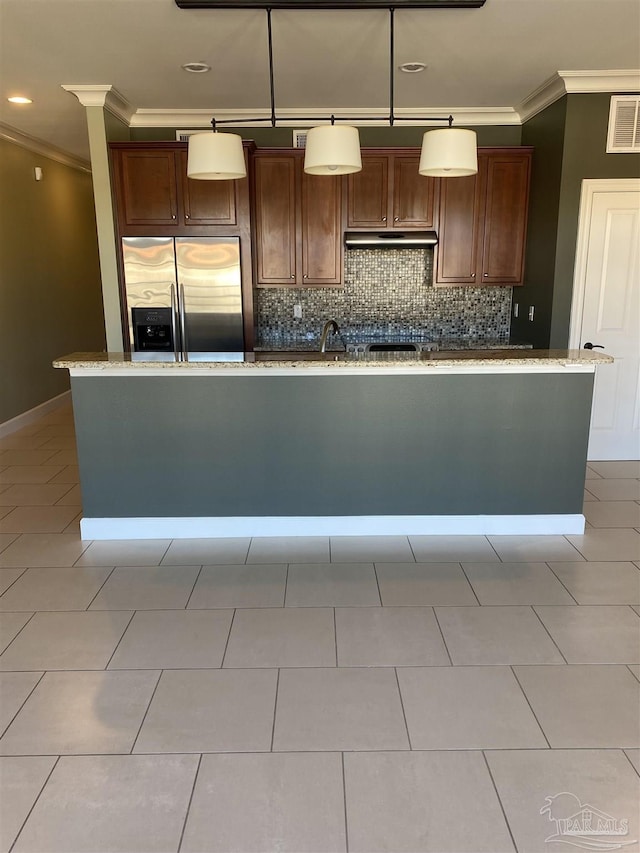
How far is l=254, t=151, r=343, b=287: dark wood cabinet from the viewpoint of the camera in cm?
477

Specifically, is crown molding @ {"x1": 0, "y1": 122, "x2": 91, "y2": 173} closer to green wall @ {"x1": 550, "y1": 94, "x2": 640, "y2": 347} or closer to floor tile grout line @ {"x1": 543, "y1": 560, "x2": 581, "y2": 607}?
green wall @ {"x1": 550, "y1": 94, "x2": 640, "y2": 347}

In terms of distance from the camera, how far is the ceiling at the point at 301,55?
3.07 meters

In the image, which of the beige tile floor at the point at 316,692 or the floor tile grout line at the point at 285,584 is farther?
the floor tile grout line at the point at 285,584

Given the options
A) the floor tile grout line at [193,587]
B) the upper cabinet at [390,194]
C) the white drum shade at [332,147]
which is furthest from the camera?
the upper cabinet at [390,194]

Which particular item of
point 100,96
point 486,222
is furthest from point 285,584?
point 100,96

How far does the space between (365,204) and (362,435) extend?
2393 mm

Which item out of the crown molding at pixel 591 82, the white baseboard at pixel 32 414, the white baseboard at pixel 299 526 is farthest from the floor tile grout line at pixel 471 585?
the white baseboard at pixel 32 414

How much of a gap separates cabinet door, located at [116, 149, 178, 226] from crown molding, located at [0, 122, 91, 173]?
156 centimetres

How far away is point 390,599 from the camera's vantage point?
9.02 feet

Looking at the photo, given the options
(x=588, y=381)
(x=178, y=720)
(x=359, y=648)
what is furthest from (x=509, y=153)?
(x=178, y=720)

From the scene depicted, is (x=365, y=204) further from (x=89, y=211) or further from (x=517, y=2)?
(x=89, y=211)

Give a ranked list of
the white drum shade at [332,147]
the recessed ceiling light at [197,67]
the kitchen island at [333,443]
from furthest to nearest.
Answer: the recessed ceiling light at [197,67]
the kitchen island at [333,443]
the white drum shade at [332,147]

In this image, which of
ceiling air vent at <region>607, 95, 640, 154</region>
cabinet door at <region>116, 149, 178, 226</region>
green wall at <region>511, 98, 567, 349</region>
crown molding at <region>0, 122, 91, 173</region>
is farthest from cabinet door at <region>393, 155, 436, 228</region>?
crown molding at <region>0, 122, 91, 173</region>

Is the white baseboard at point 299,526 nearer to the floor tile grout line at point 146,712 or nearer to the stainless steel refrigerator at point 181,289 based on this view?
the floor tile grout line at point 146,712
